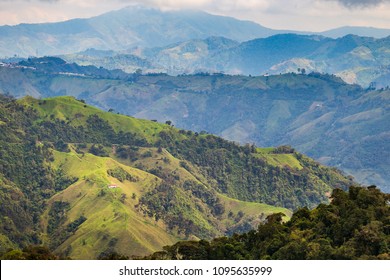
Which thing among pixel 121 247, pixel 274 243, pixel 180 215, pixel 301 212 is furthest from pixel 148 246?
pixel 274 243

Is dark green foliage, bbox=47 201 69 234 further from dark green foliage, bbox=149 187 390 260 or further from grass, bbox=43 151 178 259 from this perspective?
dark green foliage, bbox=149 187 390 260

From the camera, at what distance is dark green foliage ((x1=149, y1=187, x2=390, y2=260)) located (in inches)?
2630

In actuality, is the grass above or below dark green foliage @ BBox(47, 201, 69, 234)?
above

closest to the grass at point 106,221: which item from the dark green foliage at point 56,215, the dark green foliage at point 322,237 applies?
the dark green foliage at point 56,215

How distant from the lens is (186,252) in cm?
8281

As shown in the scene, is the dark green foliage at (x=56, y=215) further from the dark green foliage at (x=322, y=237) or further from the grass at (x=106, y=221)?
the dark green foliage at (x=322, y=237)

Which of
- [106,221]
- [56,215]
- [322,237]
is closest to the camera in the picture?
[322,237]

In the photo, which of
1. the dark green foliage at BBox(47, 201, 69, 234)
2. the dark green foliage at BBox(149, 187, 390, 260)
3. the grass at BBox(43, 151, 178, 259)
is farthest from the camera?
the dark green foliage at BBox(47, 201, 69, 234)

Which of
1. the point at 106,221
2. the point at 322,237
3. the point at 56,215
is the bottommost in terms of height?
the point at 56,215

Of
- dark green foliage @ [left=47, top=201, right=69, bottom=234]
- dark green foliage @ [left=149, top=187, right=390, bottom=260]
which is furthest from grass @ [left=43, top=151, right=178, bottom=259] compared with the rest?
dark green foliage @ [left=149, top=187, right=390, bottom=260]

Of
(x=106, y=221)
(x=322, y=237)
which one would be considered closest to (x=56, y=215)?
(x=106, y=221)

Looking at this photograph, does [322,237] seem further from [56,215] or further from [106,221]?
[56,215]

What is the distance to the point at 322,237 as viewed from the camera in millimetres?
74312

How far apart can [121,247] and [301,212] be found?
74.3 meters
